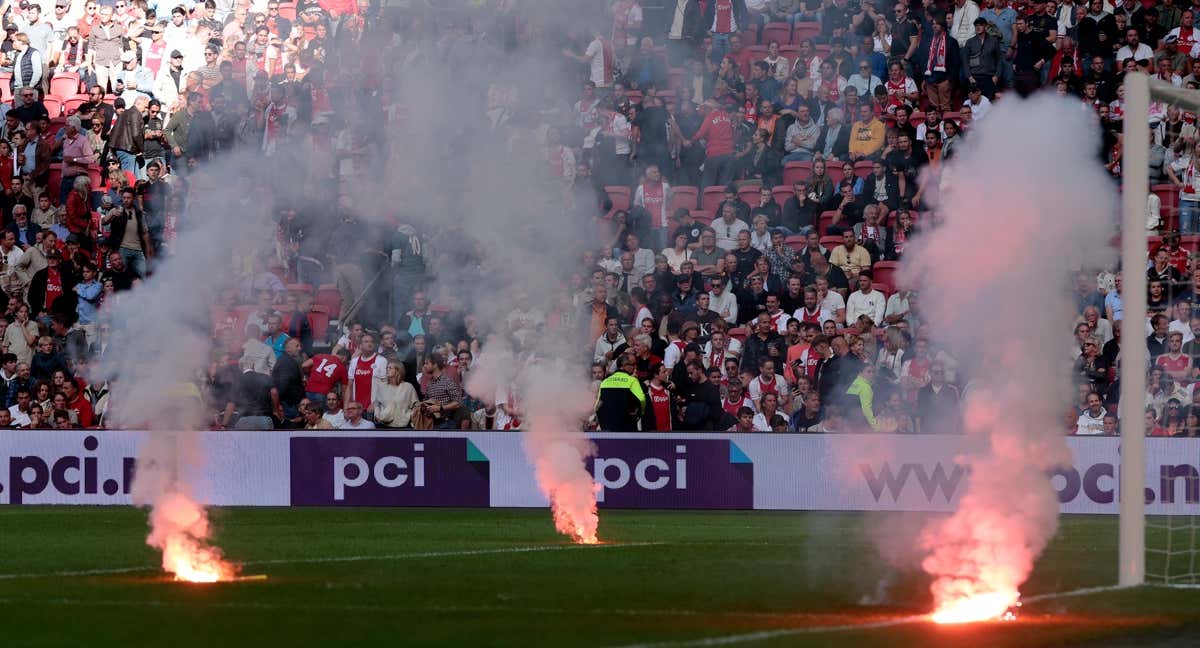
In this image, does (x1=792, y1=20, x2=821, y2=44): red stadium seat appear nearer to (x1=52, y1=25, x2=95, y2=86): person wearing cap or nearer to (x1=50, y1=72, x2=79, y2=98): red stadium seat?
(x1=52, y1=25, x2=95, y2=86): person wearing cap

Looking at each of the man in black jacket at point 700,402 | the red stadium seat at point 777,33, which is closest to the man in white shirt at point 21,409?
the man in black jacket at point 700,402

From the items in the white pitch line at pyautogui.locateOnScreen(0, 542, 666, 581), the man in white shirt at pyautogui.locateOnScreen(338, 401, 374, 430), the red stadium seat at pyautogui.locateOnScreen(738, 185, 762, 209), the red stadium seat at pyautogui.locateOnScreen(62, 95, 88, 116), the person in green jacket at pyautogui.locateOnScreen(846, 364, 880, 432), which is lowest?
the white pitch line at pyautogui.locateOnScreen(0, 542, 666, 581)

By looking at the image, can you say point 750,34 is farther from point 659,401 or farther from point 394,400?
point 394,400

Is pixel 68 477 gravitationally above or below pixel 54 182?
below

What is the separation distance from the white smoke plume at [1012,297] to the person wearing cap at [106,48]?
2164cm

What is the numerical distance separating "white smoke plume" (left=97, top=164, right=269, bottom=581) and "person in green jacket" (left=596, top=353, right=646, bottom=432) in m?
10.1

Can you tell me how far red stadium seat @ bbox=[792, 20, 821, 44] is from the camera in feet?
96.7

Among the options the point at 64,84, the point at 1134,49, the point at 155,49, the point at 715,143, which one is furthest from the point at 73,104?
the point at 1134,49

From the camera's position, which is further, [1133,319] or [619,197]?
[619,197]

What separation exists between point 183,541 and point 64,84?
18619 millimetres

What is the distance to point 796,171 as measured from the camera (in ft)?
93.7

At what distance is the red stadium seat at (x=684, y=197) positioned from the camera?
1101 inches

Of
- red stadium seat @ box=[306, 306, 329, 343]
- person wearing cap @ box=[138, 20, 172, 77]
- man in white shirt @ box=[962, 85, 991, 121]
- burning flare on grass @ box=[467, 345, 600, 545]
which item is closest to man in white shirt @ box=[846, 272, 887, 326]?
man in white shirt @ box=[962, 85, 991, 121]

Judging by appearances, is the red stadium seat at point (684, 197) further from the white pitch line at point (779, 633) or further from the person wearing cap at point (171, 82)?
the white pitch line at point (779, 633)
